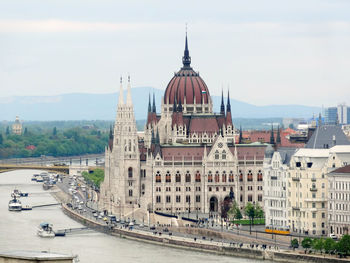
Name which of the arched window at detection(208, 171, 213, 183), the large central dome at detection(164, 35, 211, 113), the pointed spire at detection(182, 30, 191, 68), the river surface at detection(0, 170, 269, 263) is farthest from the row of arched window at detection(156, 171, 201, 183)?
the pointed spire at detection(182, 30, 191, 68)

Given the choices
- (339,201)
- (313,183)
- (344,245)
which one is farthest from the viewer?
(313,183)

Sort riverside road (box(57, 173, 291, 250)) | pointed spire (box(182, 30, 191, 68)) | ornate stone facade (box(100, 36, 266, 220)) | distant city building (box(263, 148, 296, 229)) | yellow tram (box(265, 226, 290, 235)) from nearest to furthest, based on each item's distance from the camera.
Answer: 1. riverside road (box(57, 173, 291, 250))
2. yellow tram (box(265, 226, 290, 235))
3. distant city building (box(263, 148, 296, 229))
4. ornate stone facade (box(100, 36, 266, 220))
5. pointed spire (box(182, 30, 191, 68))

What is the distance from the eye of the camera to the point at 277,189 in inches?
4902

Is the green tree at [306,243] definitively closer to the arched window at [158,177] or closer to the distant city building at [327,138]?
the distant city building at [327,138]

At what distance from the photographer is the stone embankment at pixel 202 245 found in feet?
343

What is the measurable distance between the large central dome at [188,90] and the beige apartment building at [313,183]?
43.4 m

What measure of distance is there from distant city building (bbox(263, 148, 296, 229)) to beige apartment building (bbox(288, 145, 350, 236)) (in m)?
2.81

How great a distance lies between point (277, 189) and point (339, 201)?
11634 millimetres

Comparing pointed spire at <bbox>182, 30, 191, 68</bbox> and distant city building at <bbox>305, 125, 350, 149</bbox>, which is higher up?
pointed spire at <bbox>182, 30, 191, 68</bbox>

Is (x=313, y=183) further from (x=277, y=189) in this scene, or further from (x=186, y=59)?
(x=186, y=59)

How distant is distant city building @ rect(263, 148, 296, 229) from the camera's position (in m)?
122

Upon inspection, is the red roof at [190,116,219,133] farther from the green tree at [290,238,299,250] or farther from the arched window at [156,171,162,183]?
the green tree at [290,238,299,250]

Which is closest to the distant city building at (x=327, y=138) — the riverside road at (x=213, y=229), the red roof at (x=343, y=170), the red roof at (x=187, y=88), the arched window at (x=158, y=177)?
the red roof at (x=343, y=170)

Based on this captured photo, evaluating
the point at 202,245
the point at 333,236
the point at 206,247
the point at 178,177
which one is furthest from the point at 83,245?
the point at 178,177
